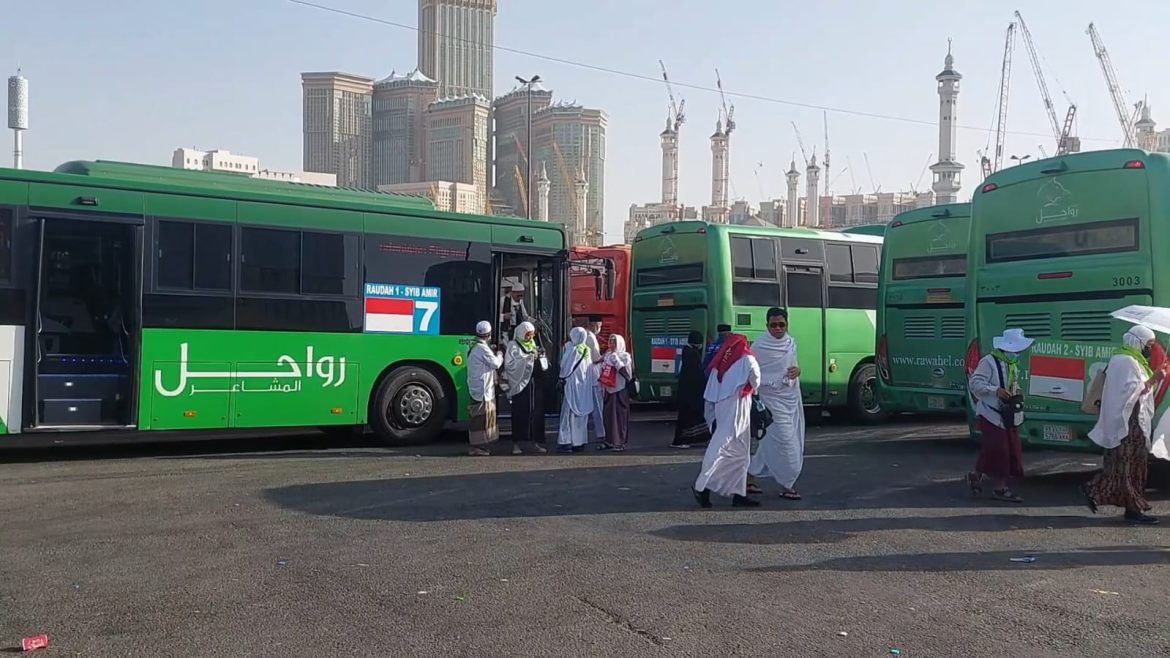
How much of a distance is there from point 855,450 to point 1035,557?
5.76 m

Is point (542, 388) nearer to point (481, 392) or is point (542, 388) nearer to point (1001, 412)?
point (481, 392)

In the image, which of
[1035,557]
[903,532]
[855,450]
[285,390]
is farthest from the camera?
[855,450]

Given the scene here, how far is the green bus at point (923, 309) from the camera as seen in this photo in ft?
42.9

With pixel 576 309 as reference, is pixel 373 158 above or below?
above

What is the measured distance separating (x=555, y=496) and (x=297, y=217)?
5.07m

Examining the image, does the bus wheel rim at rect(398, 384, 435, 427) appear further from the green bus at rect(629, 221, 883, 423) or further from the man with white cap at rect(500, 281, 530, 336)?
the green bus at rect(629, 221, 883, 423)

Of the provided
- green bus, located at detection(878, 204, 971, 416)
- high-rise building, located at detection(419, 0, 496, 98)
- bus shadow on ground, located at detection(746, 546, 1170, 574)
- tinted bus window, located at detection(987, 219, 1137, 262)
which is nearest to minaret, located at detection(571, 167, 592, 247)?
high-rise building, located at detection(419, 0, 496, 98)

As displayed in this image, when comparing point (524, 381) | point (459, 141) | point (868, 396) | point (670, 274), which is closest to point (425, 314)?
point (524, 381)

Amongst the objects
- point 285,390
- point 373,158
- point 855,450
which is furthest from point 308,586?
point 373,158

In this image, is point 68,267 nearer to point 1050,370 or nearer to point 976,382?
point 976,382

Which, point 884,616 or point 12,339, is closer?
point 884,616

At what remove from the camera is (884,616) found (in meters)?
5.17

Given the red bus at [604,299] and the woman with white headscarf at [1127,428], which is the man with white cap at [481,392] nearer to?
the red bus at [604,299]

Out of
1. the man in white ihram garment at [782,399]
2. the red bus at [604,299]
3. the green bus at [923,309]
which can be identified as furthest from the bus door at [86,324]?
the green bus at [923,309]
